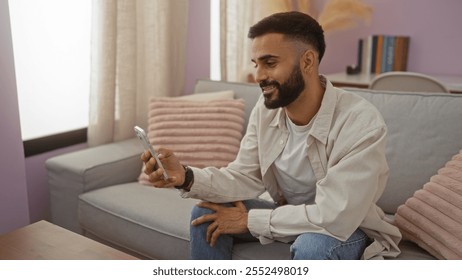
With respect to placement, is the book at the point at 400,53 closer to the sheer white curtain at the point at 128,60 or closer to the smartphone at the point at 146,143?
the sheer white curtain at the point at 128,60

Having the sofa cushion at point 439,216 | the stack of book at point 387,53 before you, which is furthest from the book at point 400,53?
the sofa cushion at point 439,216

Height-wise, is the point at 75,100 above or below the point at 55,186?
above

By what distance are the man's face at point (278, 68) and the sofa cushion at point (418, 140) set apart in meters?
0.48

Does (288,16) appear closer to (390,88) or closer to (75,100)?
(390,88)

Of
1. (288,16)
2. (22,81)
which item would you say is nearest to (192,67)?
(22,81)

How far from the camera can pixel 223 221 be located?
127 cm

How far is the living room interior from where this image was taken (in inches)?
68.1

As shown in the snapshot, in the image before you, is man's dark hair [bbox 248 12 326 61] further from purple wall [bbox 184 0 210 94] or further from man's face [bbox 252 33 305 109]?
purple wall [bbox 184 0 210 94]

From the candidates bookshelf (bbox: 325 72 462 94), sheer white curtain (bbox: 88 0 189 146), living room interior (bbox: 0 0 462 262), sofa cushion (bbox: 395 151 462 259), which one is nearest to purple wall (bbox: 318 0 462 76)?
living room interior (bbox: 0 0 462 262)

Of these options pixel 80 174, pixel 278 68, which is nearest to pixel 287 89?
pixel 278 68

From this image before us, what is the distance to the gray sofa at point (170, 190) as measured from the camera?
1501mm

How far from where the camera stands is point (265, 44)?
123 cm
